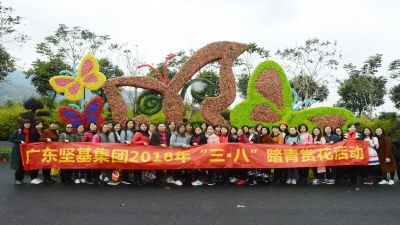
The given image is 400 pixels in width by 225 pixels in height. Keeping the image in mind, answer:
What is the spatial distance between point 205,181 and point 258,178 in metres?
1.12

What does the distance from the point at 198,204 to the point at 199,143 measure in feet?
6.36

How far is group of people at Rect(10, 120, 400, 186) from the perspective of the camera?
22.0 feet

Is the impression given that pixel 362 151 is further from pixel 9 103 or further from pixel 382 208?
pixel 9 103

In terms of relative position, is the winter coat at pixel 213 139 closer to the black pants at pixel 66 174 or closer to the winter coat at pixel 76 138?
the winter coat at pixel 76 138

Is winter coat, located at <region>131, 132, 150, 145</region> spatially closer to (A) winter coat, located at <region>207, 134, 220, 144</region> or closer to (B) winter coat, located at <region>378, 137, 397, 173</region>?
(A) winter coat, located at <region>207, 134, 220, 144</region>

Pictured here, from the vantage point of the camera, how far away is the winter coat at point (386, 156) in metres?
6.96

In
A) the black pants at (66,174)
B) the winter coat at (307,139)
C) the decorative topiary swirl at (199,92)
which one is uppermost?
the decorative topiary swirl at (199,92)

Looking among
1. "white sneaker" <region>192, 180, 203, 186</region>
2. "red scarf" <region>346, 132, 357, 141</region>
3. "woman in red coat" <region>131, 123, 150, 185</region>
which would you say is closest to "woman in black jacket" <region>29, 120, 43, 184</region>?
"woman in red coat" <region>131, 123, 150, 185</region>

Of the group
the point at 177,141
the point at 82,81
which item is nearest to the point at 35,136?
the point at 177,141

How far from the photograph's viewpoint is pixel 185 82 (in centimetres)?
1039

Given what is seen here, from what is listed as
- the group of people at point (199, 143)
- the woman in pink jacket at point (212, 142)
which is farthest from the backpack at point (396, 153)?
the woman in pink jacket at point (212, 142)

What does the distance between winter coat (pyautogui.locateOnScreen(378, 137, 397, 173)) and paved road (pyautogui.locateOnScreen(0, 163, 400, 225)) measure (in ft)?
1.55

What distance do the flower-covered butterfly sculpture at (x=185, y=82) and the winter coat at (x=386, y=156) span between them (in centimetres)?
451

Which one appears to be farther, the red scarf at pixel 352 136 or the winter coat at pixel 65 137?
the red scarf at pixel 352 136
